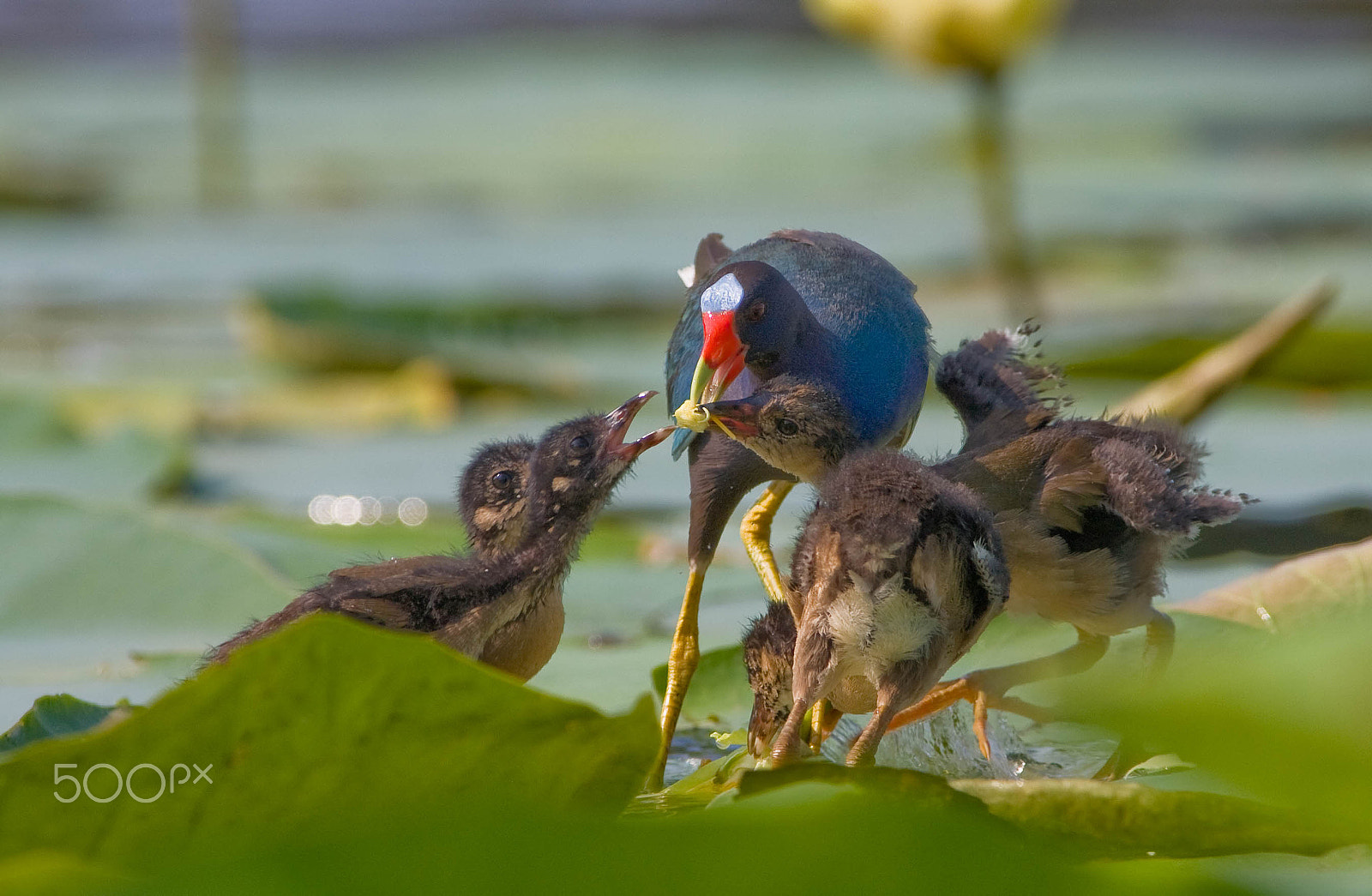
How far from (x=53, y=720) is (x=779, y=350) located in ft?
2.89

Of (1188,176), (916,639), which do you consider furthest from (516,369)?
(1188,176)

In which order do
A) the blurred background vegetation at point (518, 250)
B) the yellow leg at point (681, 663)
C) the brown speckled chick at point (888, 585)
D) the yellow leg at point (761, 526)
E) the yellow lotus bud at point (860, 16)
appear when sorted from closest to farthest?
1. the brown speckled chick at point (888, 585)
2. the yellow leg at point (681, 663)
3. the yellow leg at point (761, 526)
4. the blurred background vegetation at point (518, 250)
5. the yellow lotus bud at point (860, 16)

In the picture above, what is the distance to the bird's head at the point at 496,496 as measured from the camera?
6.16 ft

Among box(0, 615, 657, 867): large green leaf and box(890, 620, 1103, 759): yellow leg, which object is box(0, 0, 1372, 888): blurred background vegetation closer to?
box(890, 620, 1103, 759): yellow leg

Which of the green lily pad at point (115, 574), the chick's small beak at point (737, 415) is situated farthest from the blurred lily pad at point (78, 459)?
the chick's small beak at point (737, 415)

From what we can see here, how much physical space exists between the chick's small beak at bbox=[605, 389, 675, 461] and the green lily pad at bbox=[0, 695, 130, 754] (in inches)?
23.4

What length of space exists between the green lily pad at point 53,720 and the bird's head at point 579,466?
51cm

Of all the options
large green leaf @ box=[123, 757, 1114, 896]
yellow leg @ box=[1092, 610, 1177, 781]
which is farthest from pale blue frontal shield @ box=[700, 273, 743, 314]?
large green leaf @ box=[123, 757, 1114, 896]

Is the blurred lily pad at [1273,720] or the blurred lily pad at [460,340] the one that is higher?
the blurred lily pad at [460,340]

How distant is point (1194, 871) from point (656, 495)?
226 cm

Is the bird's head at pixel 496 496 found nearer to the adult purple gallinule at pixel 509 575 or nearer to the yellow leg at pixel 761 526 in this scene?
the adult purple gallinule at pixel 509 575

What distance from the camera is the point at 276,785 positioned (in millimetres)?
1205

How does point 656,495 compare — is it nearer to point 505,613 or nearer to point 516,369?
point 516,369

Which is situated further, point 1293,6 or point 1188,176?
point 1293,6
